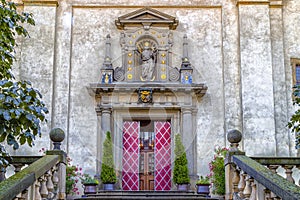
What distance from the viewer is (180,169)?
12.9 m

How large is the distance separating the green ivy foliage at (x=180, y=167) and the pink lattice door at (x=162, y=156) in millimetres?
815

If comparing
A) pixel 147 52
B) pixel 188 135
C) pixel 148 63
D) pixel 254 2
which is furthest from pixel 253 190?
pixel 254 2

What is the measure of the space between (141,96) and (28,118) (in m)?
7.66

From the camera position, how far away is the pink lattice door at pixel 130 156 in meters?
13.8

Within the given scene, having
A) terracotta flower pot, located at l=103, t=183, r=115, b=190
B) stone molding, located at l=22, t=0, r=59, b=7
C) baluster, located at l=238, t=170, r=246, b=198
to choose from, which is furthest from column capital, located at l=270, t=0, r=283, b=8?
baluster, located at l=238, t=170, r=246, b=198

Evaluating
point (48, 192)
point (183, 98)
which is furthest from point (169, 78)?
point (48, 192)

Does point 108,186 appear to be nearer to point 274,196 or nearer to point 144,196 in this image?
point 144,196

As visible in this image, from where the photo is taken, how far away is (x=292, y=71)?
46.7ft

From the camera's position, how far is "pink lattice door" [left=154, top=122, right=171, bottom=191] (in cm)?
1377

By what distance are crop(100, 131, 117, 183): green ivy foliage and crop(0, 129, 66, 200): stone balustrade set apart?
463 centimetres

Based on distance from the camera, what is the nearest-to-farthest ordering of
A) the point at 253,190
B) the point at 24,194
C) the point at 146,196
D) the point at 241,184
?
the point at 24,194, the point at 253,190, the point at 241,184, the point at 146,196

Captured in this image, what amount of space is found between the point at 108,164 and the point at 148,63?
2967 mm

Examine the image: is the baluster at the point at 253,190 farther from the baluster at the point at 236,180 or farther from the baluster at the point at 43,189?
the baluster at the point at 43,189

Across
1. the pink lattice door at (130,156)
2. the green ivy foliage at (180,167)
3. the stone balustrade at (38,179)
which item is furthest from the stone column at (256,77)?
the stone balustrade at (38,179)
